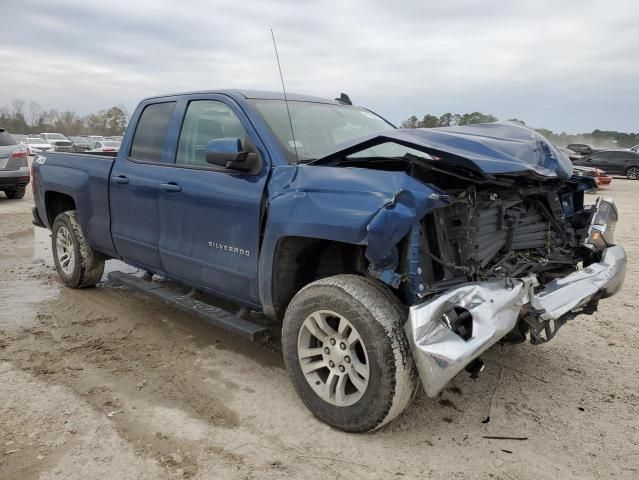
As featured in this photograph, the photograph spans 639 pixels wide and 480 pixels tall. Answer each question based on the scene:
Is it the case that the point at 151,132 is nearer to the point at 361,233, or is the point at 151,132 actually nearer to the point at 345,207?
the point at 345,207

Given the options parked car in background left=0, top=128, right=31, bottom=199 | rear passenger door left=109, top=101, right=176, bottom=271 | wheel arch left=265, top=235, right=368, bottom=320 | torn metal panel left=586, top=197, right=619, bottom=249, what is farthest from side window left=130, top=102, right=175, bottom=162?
parked car in background left=0, top=128, right=31, bottom=199

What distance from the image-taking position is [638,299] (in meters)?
5.32

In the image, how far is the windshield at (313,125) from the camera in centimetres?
362

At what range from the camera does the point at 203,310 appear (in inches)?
152

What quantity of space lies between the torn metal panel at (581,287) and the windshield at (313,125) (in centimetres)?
150

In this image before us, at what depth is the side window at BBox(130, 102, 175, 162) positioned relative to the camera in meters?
4.34

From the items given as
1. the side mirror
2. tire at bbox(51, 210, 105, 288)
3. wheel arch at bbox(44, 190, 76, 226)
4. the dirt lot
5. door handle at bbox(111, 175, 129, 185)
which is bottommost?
the dirt lot

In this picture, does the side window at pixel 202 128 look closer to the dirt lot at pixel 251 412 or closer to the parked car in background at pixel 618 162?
the dirt lot at pixel 251 412

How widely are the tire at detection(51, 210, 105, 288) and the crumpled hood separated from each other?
3205 mm

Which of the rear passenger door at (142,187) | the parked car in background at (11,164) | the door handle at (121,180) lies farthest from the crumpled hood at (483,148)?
the parked car in background at (11,164)

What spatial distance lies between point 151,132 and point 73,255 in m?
1.80

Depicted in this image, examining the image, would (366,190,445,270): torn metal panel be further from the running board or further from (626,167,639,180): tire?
(626,167,639,180): tire

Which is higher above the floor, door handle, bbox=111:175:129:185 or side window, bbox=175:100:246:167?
side window, bbox=175:100:246:167

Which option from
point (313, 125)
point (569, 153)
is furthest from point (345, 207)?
point (569, 153)
